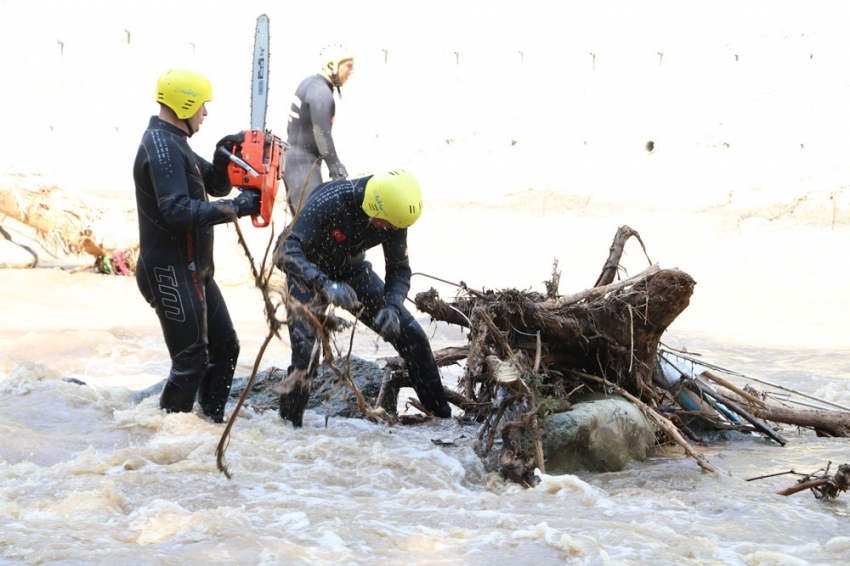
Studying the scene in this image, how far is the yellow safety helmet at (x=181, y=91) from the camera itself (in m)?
3.89

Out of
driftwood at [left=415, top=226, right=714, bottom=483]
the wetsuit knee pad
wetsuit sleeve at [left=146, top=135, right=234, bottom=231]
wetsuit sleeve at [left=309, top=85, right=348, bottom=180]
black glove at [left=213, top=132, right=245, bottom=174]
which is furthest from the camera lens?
wetsuit sleeve at [left=309, top=85, right=348, bottom=180]

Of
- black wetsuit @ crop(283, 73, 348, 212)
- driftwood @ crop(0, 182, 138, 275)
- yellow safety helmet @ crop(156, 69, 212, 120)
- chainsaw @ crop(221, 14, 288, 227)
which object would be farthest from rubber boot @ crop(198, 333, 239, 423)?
driftwood @ crop(0, 182, 138, 275)

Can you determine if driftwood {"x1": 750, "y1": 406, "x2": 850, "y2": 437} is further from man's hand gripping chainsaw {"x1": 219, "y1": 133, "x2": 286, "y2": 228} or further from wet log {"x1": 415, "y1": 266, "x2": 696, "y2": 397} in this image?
man's hand gripping chainsaw {"x1": 219, "y1": 133, "x2": 286, "y2": 228}

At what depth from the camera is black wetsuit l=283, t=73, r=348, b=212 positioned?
5723mm

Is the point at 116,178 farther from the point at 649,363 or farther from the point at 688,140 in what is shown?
the point at 649,363

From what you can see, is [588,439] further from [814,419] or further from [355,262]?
[814,419]

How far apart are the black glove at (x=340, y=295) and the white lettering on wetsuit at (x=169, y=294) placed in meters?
0.63

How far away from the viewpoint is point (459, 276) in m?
12.5

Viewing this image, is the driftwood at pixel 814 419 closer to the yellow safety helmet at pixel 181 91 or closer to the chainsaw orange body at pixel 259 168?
the chainsaw orange body at pixel 259 168

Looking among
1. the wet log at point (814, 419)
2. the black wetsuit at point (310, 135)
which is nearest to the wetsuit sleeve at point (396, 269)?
the black wetsuit at point (310, 135)

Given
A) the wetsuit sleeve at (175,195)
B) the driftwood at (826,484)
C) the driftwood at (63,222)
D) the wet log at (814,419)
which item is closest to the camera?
the driftwood at (826,484)

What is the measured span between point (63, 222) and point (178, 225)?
304 inches

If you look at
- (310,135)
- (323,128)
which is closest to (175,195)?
(323,128)

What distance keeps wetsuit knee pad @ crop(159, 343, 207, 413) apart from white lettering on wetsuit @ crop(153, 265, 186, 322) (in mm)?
164
